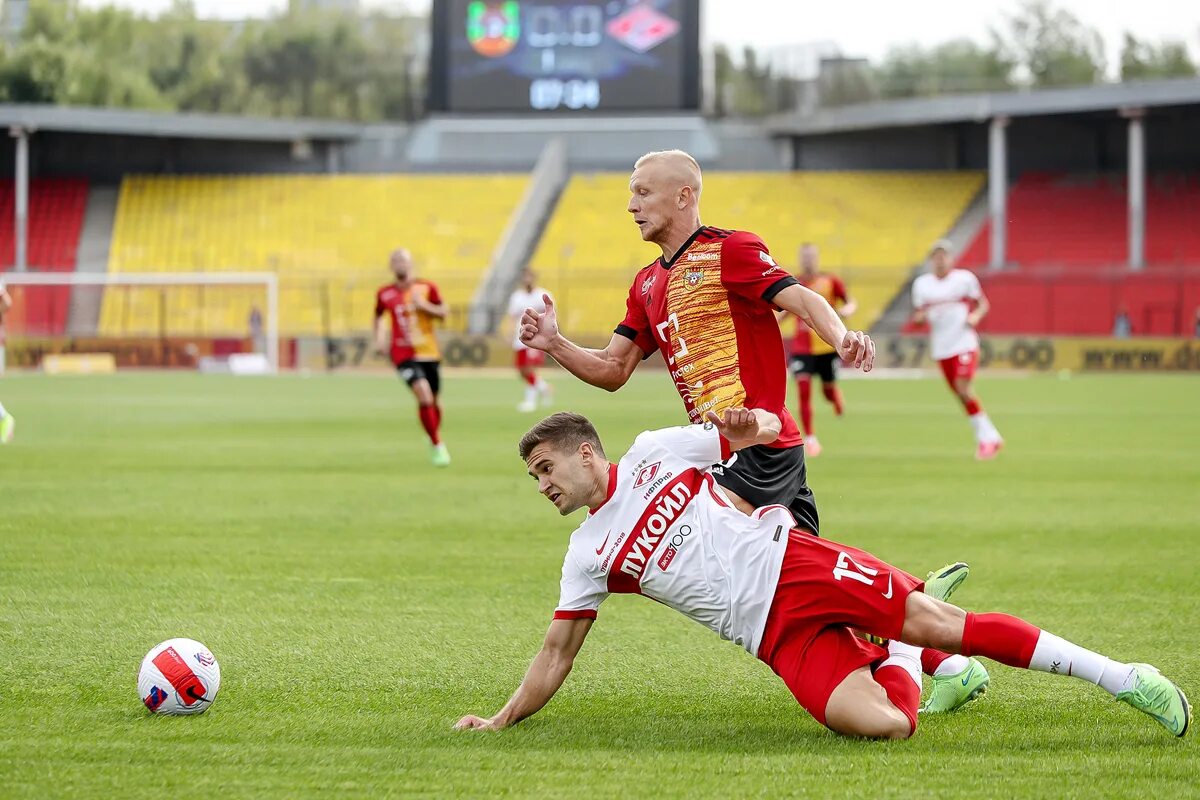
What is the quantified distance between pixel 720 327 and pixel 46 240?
51.4 m

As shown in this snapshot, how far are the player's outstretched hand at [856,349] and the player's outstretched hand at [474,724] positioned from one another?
1779 mm

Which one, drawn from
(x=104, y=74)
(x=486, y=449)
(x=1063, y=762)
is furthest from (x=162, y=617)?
(x=104, y=74)

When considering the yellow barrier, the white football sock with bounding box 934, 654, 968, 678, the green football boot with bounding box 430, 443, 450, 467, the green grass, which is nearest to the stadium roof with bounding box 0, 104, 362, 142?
the yellow barrier

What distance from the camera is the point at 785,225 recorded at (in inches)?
2019

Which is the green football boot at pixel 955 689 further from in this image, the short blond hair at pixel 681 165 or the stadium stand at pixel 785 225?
the stadium stand at pixel 785 225

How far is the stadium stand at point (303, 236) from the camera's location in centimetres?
4953

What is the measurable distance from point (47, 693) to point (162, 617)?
1.77 m

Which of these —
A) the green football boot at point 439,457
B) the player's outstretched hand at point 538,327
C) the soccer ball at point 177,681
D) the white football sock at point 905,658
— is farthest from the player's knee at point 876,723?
the green football boot at point 439,457

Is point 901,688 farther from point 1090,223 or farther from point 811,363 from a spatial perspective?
point 1090,223

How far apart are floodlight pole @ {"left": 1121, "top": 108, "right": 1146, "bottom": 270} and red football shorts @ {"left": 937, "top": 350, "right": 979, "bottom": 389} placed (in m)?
27.6

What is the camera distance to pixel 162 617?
807 centimetres

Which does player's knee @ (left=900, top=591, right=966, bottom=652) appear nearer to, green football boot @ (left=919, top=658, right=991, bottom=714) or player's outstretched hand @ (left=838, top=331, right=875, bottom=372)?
green football boot @ (left=919, top=658, right=991, bottom=714)

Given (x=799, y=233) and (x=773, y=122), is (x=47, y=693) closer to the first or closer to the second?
(x=799, y=233)

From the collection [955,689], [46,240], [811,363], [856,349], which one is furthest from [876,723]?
[46,240]
